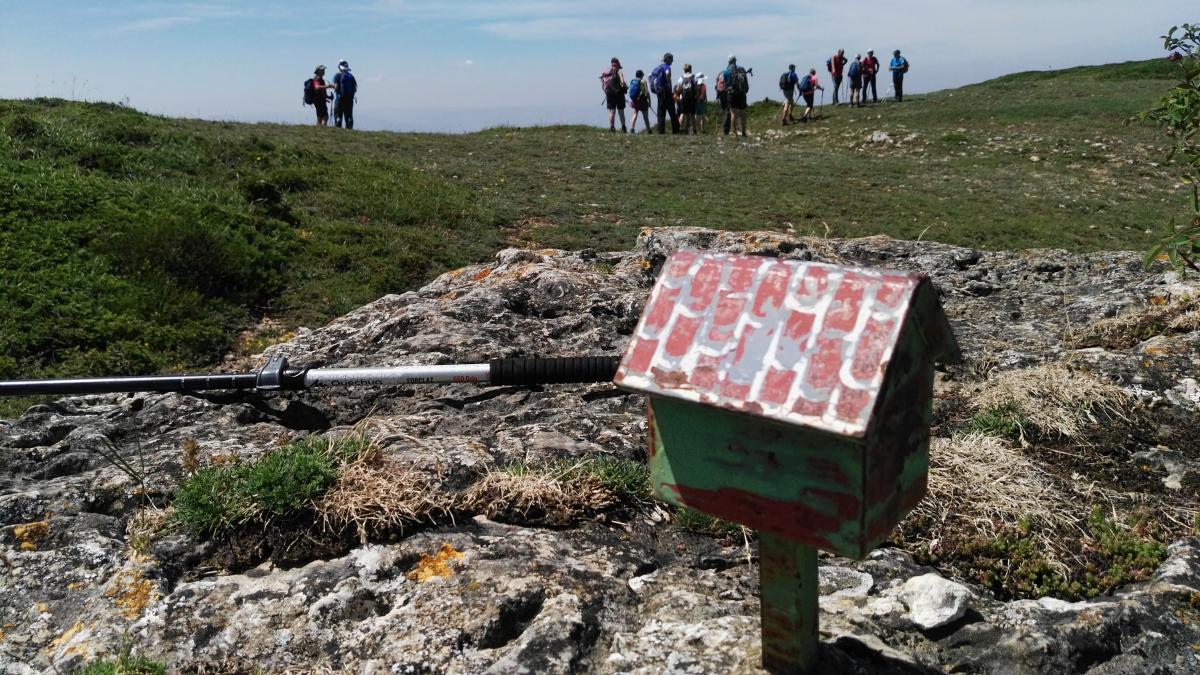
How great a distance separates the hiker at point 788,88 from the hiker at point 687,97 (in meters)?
4.53

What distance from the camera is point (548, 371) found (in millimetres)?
4523

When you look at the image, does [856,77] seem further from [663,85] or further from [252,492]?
[252,492]

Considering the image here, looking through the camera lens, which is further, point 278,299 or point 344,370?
point 278,299

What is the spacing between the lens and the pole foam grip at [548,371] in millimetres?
4500

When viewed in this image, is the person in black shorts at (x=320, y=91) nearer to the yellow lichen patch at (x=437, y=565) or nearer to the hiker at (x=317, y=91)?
the hiker at (x=317, y=91)

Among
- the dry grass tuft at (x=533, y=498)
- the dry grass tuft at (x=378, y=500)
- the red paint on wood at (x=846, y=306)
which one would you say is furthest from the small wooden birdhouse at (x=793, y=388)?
the dry grass tuft at (x=378, y=500)

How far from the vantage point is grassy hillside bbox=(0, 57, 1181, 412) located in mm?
9375

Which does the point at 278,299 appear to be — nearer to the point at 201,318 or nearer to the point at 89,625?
the point at 201,318

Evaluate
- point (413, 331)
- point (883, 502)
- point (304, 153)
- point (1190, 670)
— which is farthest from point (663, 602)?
point (304, 153)

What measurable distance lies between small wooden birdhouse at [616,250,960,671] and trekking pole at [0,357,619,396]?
1911 millimetres

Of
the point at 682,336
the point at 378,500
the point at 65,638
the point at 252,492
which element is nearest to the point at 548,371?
the point at 378,500

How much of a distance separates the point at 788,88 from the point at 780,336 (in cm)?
2980

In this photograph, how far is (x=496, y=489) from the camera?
385cm

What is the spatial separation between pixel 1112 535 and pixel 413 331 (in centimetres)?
425
